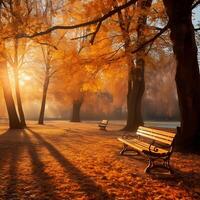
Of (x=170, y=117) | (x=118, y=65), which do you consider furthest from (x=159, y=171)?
(x=170, y=117)

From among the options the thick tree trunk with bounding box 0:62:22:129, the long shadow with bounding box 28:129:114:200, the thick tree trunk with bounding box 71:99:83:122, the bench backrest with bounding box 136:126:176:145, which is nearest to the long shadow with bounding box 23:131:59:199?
the long shadow with bounding box 28:129:114:200

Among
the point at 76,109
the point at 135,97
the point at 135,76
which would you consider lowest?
the point at 76,109

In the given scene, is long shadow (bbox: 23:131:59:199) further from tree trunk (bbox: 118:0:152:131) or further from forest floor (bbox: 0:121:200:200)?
tree trunk (bbox: 118:0:152:131)

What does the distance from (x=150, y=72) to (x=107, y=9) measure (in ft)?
85.8

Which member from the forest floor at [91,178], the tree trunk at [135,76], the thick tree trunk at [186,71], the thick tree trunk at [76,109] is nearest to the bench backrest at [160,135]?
the forest floor at [91,178]

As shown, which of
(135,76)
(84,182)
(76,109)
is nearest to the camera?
(84,182)

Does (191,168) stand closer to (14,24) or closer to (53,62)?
(14,24)

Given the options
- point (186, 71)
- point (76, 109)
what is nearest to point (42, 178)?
point (186, 71)

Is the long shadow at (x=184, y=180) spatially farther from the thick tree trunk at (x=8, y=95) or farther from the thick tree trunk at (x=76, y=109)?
the thick tree trunk at (x=76, y=109)

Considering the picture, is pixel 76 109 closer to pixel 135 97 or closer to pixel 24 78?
pixel 24 78

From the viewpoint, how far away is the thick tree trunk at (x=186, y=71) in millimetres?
11768

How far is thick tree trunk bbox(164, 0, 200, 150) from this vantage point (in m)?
11.8

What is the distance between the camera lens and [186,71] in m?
12.0

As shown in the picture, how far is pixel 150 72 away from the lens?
4112 cm
